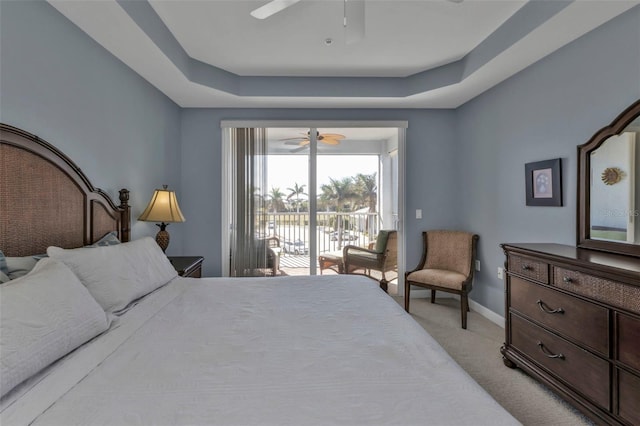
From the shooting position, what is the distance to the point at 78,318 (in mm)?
1187

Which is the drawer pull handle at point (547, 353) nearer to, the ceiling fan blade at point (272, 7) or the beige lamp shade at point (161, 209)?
the ceiling fan blade at point (272, 7)

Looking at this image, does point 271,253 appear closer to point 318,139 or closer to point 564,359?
point 318,139

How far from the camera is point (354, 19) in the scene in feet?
6.33

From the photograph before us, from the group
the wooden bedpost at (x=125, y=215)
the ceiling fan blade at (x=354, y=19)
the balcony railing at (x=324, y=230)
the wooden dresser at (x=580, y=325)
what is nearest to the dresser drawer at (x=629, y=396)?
the wooden dresser at (x=580, y=325)

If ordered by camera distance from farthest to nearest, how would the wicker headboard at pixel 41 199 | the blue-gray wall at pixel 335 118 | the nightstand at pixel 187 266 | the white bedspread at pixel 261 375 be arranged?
the blue-gray wall at pixel 335 118 → the nightstand at pixel 187 266 → the wicker headboard at pixel 41 199 → the white bedspread at pixel 261 375

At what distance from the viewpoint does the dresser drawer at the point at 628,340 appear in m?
1.45

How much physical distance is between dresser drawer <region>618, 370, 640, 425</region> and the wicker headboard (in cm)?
314

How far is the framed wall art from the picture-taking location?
97.2 inches

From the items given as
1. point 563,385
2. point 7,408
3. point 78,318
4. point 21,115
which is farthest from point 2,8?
point 563,385

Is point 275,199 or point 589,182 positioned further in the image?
point 275,199

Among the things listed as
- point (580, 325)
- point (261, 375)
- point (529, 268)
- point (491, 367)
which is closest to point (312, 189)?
point (529, 268)

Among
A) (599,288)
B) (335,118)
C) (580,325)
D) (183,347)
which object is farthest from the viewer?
(335,118)

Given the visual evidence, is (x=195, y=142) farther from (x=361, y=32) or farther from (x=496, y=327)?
(x=496, y=327)

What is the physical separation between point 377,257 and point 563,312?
2.26 metres
